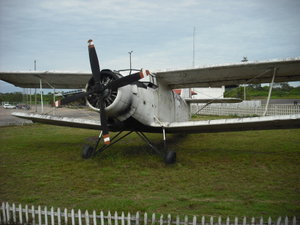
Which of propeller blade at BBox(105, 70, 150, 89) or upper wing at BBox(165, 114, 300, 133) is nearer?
propeller blade at BBox(105, 70, 150, 89)

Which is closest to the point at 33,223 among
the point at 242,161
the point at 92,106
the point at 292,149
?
the point at 92,106

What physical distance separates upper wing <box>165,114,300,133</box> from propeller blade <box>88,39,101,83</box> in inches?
102

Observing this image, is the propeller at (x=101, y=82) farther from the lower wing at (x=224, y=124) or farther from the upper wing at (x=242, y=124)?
the upper wing at (x=242, y=124)

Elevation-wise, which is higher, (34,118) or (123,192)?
(34,118)

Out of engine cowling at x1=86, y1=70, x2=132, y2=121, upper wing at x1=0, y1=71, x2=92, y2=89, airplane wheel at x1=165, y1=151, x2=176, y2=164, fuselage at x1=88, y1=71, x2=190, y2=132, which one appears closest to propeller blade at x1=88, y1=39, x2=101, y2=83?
engine cowling at x1=86, y1=70, x2=132, y2=121

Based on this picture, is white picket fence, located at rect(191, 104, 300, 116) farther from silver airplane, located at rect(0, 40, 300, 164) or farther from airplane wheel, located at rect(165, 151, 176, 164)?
airplane wheel, located at rect(165, 151, 176, 164)

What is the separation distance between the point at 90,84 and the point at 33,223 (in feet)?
12.1

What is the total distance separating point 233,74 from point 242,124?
5.50ft

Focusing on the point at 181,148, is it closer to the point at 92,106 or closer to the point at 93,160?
the point at 93,160

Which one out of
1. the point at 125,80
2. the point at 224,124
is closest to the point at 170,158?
the point at 224,124

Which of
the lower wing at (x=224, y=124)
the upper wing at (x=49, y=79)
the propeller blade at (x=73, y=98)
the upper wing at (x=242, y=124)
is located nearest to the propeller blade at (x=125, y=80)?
the propeller blade at (x=73, y=98)

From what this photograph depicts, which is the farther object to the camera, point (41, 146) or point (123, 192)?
point (41, 146)

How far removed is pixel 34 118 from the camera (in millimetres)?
8812

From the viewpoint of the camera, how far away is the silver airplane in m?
6.29
